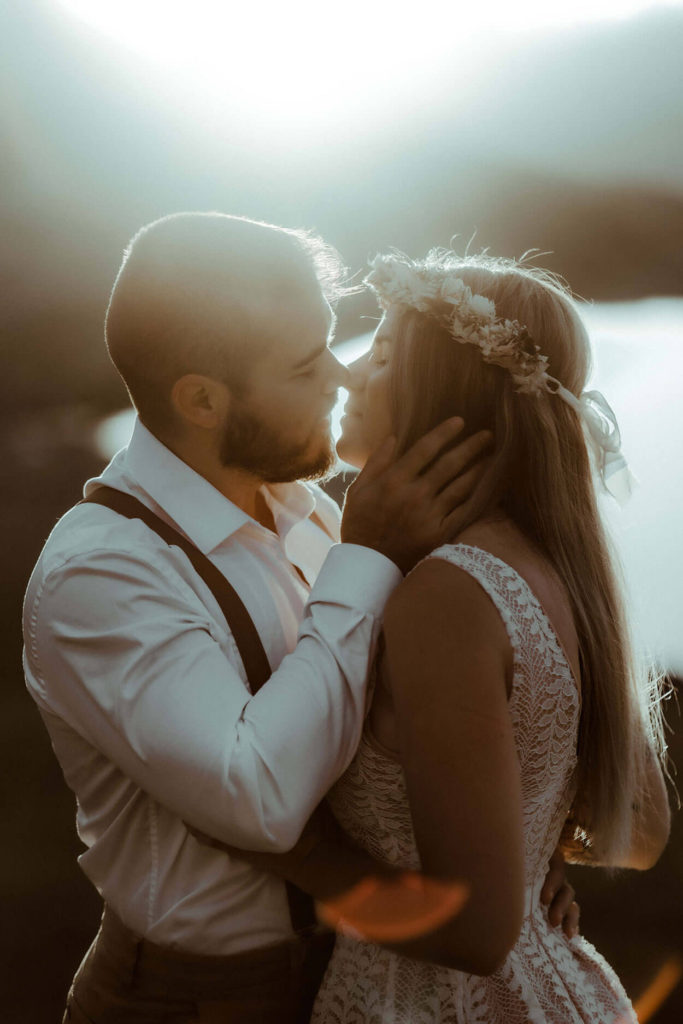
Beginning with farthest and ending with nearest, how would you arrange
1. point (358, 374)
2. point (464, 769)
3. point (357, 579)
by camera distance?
point (358, 374) → point (357, 579) → point (464, 769)

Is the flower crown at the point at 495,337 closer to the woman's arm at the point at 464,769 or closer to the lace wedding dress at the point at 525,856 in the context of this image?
the lace wedding dress at the point at 525,856

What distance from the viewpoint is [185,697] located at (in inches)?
50.7

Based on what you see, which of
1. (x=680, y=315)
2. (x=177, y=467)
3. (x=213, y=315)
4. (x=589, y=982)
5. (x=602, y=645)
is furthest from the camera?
(x=680, y=315)

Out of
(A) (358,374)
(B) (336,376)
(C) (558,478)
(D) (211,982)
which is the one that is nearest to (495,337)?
(C) (558,478)

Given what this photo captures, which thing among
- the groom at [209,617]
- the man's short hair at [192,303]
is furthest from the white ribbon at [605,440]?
the man's short hair at [192,303]

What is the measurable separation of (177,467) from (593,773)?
3.14 feet

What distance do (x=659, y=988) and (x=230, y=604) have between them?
135 inches

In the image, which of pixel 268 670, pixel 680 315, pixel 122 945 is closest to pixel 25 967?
pixel 122 945

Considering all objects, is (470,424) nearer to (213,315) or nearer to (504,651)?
(504,651)

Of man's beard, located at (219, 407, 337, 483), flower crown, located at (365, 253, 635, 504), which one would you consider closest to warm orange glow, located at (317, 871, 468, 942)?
flower crown, located at (365, 253, 635, 504)

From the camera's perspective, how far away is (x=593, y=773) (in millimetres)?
1503

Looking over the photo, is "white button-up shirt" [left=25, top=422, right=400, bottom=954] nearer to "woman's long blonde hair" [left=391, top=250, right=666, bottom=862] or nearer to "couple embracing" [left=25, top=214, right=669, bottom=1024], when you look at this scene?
"couple embracing" [left=25, top=214, right=669, bottom=1024]

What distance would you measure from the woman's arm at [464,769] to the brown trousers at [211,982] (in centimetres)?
39

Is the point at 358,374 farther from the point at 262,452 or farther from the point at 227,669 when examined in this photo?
the point at 227,669
